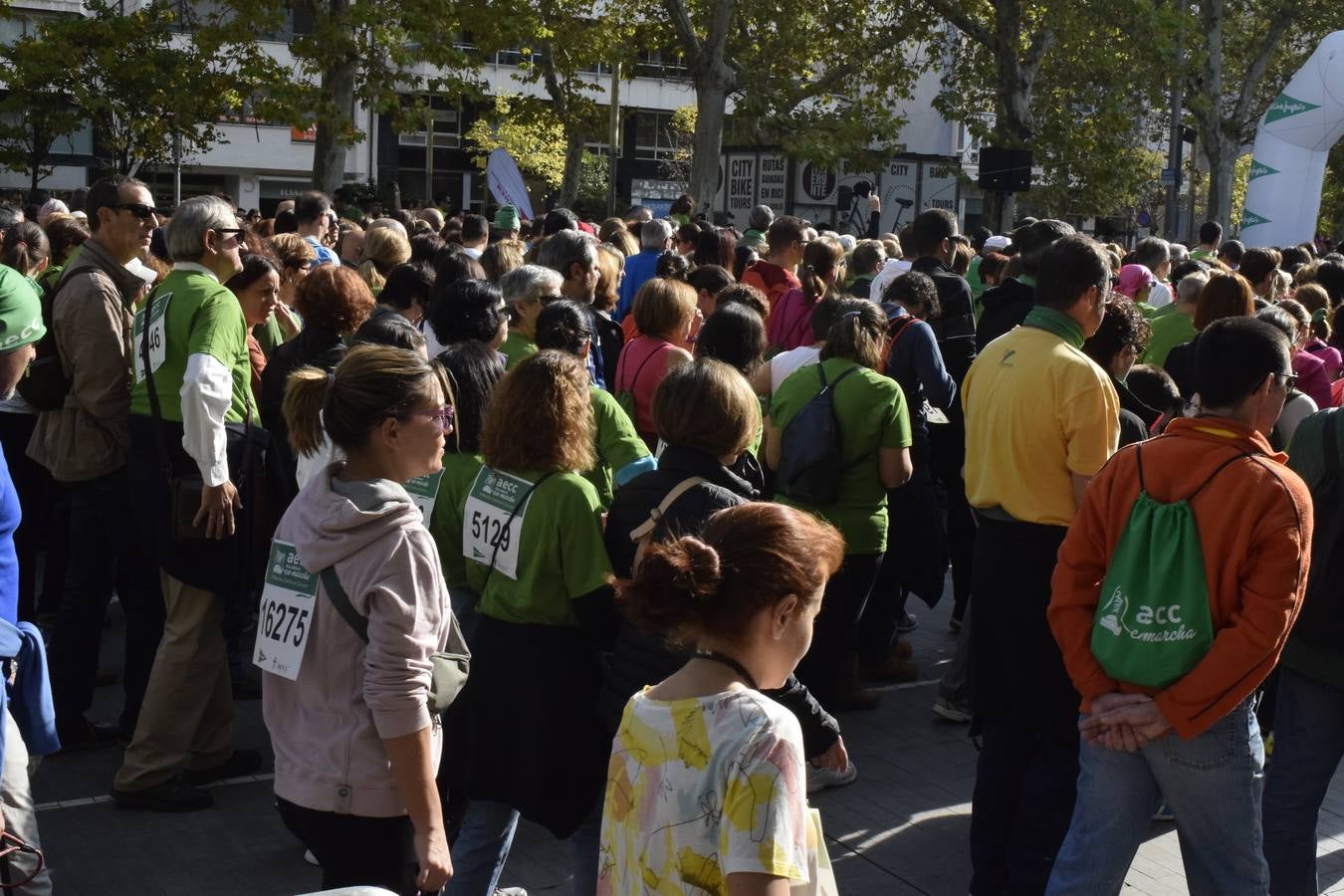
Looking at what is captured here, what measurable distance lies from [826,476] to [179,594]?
2.43 m

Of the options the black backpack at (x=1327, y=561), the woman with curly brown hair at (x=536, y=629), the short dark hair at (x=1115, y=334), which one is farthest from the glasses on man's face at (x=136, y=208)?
the black backpack at (x=1327, y=561)

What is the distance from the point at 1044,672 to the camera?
445 centimetres

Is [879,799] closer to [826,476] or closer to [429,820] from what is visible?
[826,476]

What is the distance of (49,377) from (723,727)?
14.4 ft

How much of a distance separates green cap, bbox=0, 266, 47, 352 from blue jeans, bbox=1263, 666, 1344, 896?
3.90m

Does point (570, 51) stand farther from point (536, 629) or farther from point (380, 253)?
point (536, 629)

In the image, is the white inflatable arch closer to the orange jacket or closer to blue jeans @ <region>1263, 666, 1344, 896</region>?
blue jeans @ <region>1263, 666, 1344, 896</region>

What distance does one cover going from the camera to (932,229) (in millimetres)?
8641

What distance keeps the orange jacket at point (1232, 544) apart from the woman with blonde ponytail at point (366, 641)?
1706 mm

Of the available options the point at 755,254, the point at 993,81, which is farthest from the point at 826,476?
the point at 993,81

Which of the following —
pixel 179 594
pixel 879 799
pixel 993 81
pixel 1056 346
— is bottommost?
pixel 879 799

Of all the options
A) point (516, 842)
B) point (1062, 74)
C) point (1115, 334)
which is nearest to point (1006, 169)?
point (1062, 74)

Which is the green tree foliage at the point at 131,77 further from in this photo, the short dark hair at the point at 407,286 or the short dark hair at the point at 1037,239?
the short dark hair at the point at 1037,239

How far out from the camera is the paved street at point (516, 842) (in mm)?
4754
